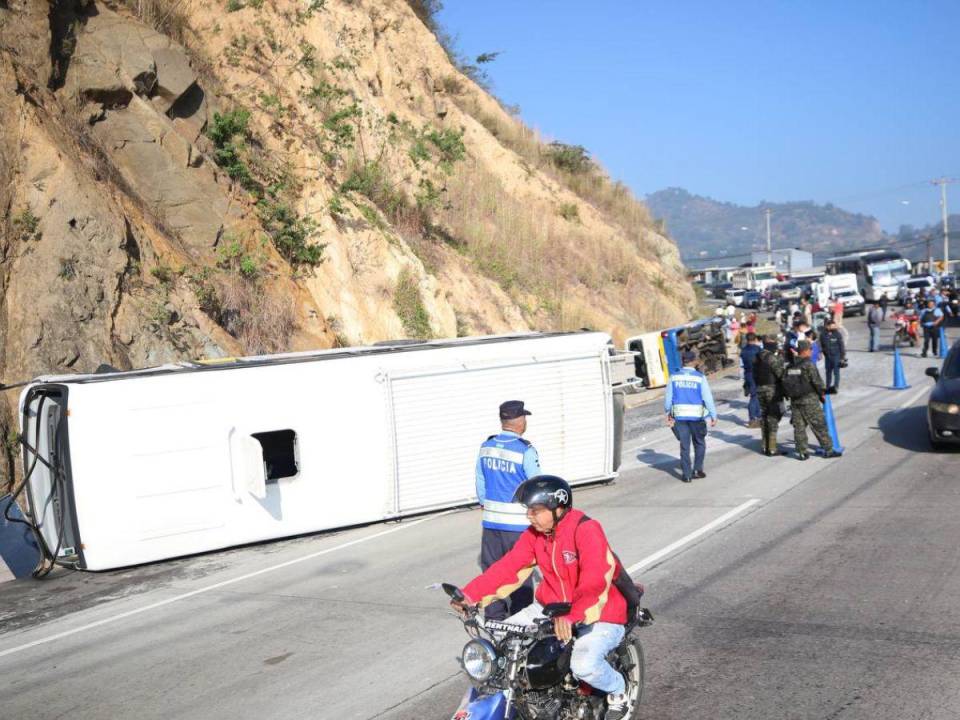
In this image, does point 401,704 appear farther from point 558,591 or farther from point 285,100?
point 285,100

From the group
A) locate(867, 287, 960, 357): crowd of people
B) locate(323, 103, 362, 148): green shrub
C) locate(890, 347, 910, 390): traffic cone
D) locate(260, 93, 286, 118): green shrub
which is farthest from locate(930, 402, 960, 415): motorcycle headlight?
locate(867, 287, 960, 357): crowd of people

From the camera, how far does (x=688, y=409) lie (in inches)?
575

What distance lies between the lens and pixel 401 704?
6609 millimetres

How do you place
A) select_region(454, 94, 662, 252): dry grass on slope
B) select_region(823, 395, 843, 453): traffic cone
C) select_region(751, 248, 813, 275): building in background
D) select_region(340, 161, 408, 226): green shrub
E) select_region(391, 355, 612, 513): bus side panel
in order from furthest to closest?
1. select_region(751, 248, 813, 275): building in background
2. select_region(454, 94, 662, 252): dry grass on slope
3. select_region(340, 161, 408, 226): green shrub
4. select_region(823, 395, 843, 453): traffic cone
5. select_region(391, 355, 612, 513): bus side panel

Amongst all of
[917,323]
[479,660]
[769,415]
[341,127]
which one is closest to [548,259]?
[341,127]

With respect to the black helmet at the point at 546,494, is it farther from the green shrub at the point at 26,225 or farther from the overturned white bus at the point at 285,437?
the green shrub at the point at 26,225

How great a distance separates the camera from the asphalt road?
6.64 meters

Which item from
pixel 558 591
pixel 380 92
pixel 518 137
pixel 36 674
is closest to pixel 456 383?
pixel 36 674

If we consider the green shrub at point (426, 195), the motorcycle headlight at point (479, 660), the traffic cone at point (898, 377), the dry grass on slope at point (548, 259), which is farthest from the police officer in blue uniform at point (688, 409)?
the dry grass on slope at point (548, 259)

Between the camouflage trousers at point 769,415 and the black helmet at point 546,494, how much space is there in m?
11.8

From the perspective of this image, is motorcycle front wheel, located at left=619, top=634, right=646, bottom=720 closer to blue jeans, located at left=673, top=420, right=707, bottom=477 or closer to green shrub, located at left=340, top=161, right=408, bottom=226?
blue jeans, located at left=673, top=420, right=707, bottom=477

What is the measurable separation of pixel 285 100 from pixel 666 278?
23.7 m

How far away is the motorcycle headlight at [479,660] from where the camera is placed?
4.82 metres

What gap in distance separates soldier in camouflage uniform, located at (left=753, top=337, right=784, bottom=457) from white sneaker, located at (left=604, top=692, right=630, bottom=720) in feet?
36.7
